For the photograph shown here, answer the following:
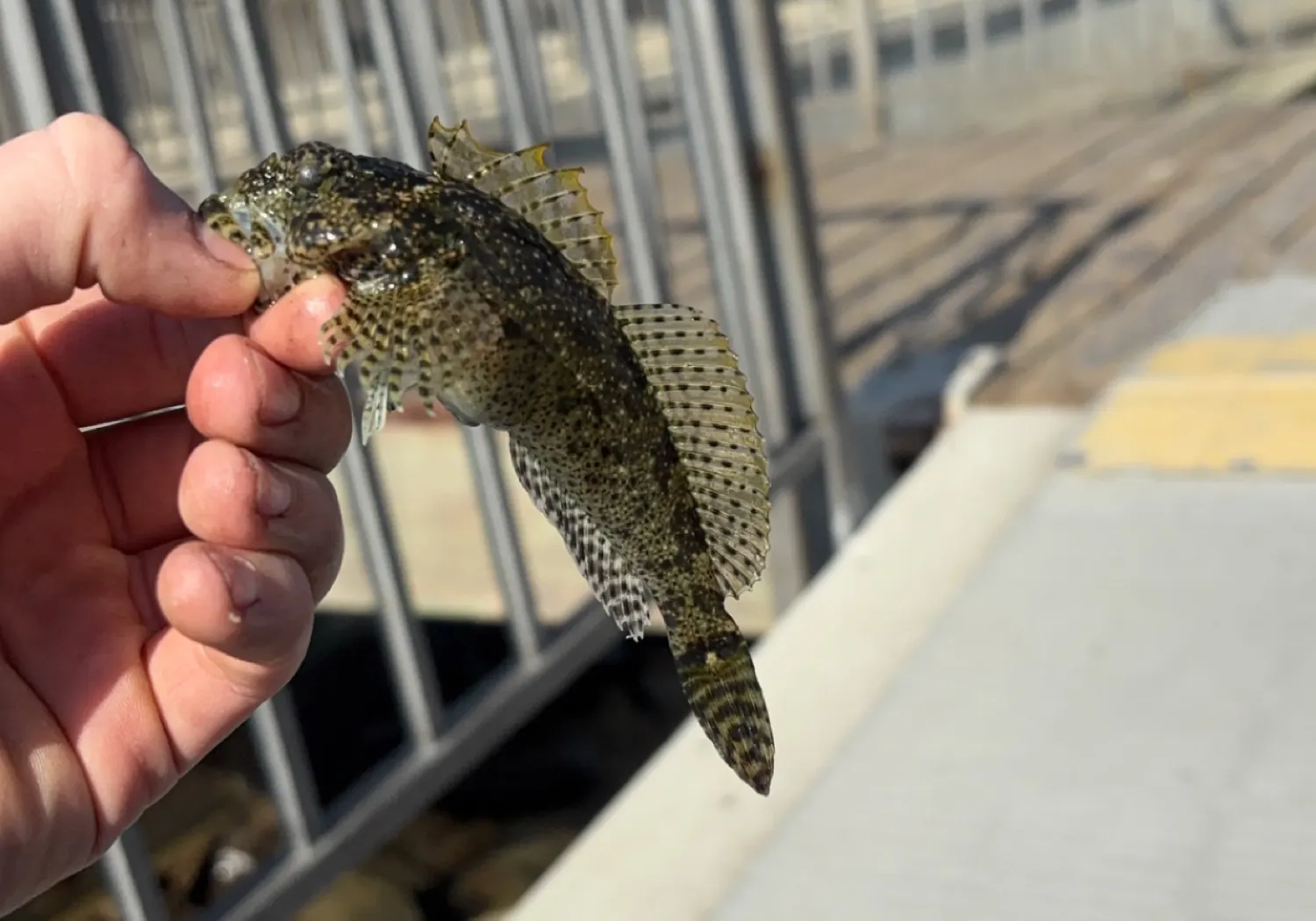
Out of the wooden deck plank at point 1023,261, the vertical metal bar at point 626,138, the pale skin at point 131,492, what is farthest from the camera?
the wooden deck plank at point 1023,261

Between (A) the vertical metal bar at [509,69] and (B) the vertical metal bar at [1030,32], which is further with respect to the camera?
(B) the vertical metal bar at [1030,32]

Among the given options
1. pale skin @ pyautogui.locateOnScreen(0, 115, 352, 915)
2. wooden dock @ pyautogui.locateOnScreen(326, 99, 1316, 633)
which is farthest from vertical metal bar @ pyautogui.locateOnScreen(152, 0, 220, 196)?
wooden dock @ pyautogui.locateOnScreen(326, 99, 1316, 633)

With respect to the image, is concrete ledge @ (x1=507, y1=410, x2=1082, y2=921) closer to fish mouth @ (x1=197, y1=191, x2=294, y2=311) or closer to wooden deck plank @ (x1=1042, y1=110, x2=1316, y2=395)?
wooden deck plank @ (x1=1042, y1=110, x2=1316, y2=395)

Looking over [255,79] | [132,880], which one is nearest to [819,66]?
[255,79]

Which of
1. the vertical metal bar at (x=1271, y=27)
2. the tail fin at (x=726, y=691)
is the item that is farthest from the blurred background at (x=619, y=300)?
the vertical metal bar at (x=1271, y=27)

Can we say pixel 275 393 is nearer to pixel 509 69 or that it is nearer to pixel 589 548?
pixel 589 548

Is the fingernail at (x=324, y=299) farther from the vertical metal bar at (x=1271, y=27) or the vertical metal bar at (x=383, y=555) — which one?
the vertical metal bar at (x=1271, y=27)

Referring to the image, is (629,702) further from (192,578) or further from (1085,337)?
(192,578)
